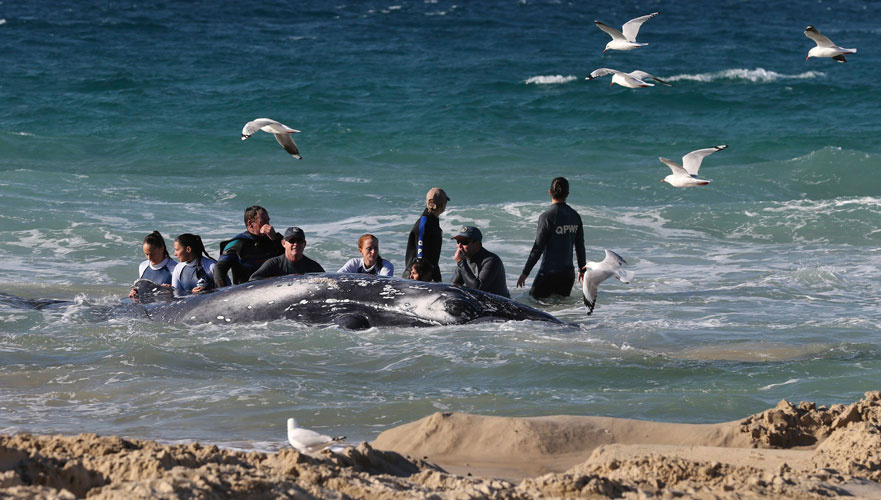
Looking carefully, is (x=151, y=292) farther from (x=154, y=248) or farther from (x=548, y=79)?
(x=548, y=79)

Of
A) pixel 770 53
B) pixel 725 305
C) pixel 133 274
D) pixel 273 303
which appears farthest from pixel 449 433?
pixel 770 53

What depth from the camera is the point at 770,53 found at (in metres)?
45.2

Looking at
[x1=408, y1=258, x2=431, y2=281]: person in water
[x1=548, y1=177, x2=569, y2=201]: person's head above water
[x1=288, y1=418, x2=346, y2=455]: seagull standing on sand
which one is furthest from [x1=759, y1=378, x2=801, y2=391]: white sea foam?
[x1=548, y1=177, x2=569, y2=201]: person's head above water

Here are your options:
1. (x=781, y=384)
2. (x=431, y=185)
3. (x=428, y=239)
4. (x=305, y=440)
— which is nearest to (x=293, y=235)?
(x=428, y=239)

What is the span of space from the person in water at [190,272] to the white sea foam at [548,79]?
26.9m

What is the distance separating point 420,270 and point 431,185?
43.8 ft

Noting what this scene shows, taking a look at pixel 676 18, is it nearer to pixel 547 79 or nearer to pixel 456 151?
pixel 547 79

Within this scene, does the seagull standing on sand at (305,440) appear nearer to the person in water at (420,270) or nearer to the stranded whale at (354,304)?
the stranded whale at (354,304)

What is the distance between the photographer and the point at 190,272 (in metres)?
11.0

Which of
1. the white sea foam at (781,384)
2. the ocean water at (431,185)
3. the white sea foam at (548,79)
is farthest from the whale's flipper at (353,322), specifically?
the white sea foam at (548,79)

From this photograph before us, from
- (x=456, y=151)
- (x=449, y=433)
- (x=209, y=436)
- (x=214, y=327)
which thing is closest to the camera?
(x=449, y=433)

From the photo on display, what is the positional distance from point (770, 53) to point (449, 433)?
136ft

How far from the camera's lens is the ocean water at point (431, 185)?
8.55 metres

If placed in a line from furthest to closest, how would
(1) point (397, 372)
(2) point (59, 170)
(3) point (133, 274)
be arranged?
(2) point (59, 170)
(3) point (133, 274)
(1) point (397, 372)
